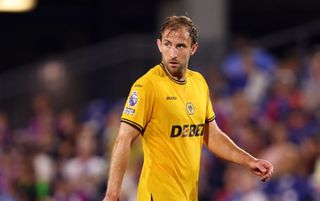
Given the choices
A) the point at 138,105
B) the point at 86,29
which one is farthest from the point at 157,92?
the point at 86,29

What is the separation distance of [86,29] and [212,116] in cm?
1632

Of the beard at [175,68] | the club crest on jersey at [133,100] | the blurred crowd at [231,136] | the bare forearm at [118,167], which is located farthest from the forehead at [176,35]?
the blurred crowd at [231,136]

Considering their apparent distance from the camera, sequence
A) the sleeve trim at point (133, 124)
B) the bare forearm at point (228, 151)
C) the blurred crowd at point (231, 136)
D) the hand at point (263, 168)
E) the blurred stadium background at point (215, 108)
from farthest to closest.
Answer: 1. the blurred stadium background at point (215, 108)
2. the blurred crowd at point (231, 136)
3. the bare forearm at point (228, 151)
4. the hand at point (263, 168)
5. the sleeve trim at point (133, 124)

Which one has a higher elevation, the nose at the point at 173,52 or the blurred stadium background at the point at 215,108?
the nose at the point at 173,52

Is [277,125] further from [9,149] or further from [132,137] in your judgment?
[132,137]

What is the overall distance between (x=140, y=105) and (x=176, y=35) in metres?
0.51

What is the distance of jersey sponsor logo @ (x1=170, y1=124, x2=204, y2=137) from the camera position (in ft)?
24.7

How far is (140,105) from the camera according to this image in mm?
7391

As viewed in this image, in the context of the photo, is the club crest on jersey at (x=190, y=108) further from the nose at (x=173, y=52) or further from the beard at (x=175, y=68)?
the nose at (x=173, y=52)

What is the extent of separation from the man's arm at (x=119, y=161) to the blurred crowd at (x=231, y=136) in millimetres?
4267

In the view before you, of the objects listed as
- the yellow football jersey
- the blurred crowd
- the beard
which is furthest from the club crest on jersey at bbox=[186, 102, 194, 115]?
the blurred crowd

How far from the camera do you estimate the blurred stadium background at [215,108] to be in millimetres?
12516

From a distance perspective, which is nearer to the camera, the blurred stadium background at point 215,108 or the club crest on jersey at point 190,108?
the club crest on jersey at point 190,108

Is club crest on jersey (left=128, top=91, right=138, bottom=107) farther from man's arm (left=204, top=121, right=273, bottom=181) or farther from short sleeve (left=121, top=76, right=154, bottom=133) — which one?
man's arm (left=204, top=121, right=273, bottom=181)
